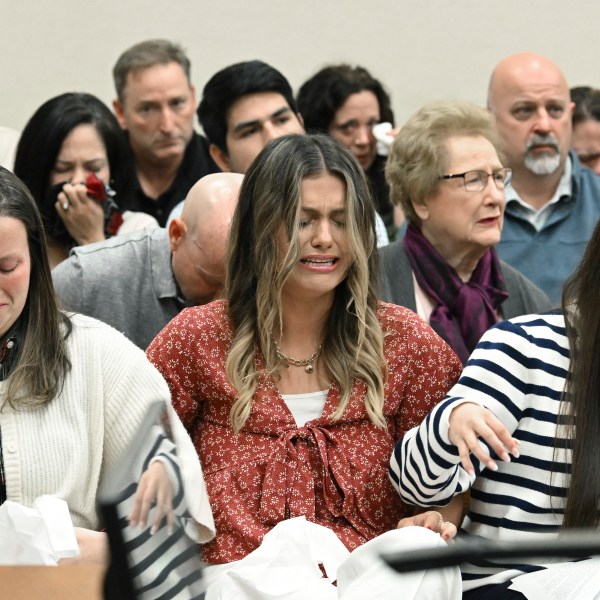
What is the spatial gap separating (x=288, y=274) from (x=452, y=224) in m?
0.83

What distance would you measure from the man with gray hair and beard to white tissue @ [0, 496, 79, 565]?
1871 mm

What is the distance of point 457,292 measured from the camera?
2975 millimetres

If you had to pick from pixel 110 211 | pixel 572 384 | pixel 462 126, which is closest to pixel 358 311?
pixel 572 384

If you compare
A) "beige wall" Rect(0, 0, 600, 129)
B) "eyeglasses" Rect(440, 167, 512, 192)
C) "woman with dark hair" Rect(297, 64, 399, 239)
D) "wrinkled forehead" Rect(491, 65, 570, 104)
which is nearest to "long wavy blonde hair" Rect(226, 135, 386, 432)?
"eyeglasses" Rect(440, 167, 512, 192)

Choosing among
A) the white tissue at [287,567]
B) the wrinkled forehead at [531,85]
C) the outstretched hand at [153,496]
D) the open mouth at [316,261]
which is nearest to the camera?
the outstretched hand at [153,496]

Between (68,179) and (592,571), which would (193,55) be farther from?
(592,571)

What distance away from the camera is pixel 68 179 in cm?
343

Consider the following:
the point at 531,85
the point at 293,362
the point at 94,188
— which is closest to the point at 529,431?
the point at 293,362

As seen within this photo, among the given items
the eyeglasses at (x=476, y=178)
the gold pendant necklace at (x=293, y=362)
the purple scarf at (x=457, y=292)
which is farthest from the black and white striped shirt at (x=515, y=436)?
the eyeglasses at (x=476, y=178)

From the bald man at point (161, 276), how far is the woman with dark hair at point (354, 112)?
44.0 inches

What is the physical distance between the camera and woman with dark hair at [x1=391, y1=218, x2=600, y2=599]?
6.79ft

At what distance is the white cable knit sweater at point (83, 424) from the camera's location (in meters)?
2.17

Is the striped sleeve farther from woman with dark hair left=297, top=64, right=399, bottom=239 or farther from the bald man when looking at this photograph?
woman with dark hair left=297, top=64, right=399, bottom=239

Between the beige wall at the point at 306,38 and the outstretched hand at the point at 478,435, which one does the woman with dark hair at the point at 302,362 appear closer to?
the outstretched hand at the point at 478,435
